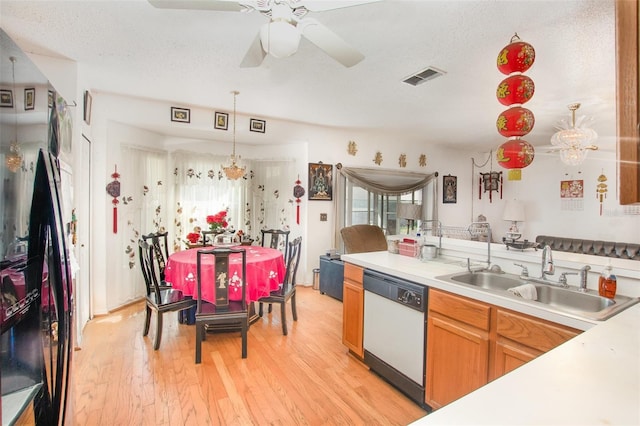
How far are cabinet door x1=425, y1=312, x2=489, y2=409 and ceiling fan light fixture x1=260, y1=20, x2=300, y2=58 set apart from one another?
1778 millimetres

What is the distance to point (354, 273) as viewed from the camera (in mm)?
2557

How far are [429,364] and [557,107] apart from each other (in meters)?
3.68

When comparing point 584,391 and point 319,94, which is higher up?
point 319,94

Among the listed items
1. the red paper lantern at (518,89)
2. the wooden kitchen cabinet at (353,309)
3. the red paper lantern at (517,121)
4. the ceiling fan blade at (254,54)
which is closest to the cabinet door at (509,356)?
the wooden kitchen cabinet at (353,309)

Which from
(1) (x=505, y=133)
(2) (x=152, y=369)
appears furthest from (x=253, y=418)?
(1) (x=505, y=133)

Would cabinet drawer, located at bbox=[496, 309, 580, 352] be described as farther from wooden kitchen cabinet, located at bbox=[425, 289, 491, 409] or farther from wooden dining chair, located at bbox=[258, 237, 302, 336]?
wooden dining chair, located at bbox=[258, 237, 302, 336]

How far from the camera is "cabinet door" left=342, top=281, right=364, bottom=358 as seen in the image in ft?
8.10

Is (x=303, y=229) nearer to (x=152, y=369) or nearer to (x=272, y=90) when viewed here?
(x=272, y=90)

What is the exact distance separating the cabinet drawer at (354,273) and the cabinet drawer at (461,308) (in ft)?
2.26

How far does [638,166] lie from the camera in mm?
402

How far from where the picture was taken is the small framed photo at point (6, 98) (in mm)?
667

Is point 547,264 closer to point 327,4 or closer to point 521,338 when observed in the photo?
point 521,338

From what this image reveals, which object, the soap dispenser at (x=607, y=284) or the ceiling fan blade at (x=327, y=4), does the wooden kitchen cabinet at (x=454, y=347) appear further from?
the ceiling fan blade at (x=327, y=4)

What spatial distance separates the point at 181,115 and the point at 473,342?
13.0 ft
